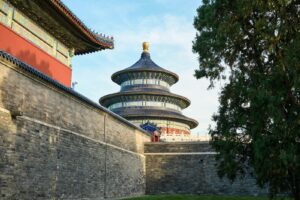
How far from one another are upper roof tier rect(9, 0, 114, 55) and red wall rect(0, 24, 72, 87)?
110cm

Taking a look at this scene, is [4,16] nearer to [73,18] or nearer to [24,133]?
[73,18]

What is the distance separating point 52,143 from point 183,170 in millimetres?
11689

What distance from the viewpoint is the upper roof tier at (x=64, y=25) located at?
47.6 feet

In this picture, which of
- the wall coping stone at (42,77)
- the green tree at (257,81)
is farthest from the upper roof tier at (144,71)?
the green tree at (257,81)

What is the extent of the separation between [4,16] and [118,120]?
8654 mm

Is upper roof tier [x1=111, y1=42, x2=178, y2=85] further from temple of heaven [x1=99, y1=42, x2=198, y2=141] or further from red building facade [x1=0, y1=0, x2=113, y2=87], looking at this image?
red building facade [x1=0, y1=0, x2=113, y2=87]

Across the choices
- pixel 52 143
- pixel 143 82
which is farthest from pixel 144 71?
pixel 52 143

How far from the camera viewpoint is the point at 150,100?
3291 centimetres

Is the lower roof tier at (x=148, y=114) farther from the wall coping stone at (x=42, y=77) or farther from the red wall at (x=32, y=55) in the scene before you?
the red wall at (x=32, y=55)

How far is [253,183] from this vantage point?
2200cm

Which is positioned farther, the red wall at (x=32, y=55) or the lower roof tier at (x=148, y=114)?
the lower roof tier at (x=148, y=114)

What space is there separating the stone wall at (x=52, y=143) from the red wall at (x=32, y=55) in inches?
71.6

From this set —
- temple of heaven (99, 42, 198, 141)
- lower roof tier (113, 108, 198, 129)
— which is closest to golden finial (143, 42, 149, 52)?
temple of heaven (99, 42, 198, 141)

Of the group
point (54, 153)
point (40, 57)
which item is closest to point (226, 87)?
point (54, 153)
